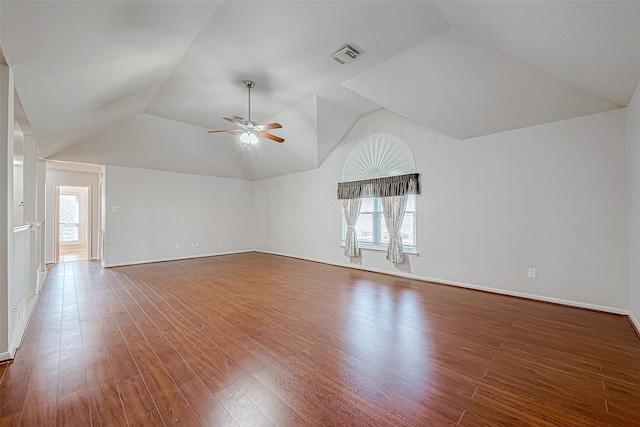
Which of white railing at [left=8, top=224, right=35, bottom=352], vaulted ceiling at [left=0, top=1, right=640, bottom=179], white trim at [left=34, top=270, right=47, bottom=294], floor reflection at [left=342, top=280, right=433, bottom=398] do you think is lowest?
floor reflection at [left=342, top=280, right=433, bottom=398]

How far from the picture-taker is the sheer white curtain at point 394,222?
511 cm

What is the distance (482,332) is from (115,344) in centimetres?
362

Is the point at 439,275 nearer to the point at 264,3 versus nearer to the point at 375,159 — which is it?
the point at 375,159

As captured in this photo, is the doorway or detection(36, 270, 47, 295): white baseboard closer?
detection(36, 270, 47, 295): white baseboard

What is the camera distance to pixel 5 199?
226cm

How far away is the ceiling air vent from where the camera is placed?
323 centimetres

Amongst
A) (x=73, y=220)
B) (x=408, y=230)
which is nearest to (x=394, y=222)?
(x=408, y=230)

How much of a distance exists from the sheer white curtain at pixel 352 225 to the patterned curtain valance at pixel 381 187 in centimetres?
15

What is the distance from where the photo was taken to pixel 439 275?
4703 millimetres

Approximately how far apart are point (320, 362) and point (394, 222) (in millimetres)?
3471

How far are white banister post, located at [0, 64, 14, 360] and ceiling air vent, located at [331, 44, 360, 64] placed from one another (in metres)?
3.14

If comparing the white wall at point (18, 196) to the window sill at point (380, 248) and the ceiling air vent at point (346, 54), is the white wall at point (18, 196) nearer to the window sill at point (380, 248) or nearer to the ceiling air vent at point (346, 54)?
the ceiling air vent at point (346, 54)

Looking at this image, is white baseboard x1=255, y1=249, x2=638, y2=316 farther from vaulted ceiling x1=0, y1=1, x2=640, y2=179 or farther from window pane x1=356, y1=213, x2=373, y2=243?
vaulted ceiling x1=0, y1=1, x2=640, y2=179

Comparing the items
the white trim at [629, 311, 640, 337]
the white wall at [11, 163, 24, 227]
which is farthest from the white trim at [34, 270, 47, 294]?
the white trim at [629, 311, 640, 337]
